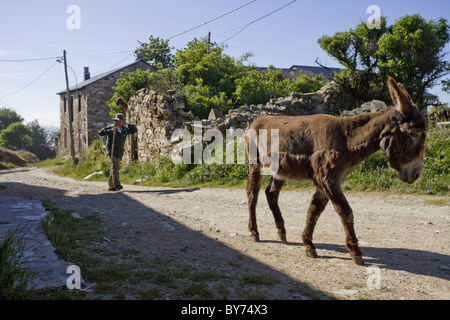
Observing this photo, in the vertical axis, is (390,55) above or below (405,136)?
above

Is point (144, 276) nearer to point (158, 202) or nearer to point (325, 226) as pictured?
point (325, 226)

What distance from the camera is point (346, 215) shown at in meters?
4.01

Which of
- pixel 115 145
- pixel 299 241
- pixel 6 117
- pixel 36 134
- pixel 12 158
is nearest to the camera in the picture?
pixel 299 241

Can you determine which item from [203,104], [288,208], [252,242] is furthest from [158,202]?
[203,104]

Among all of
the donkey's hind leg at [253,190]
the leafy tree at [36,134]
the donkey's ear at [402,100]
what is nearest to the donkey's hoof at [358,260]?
the donkey's hind leg at [253,190]

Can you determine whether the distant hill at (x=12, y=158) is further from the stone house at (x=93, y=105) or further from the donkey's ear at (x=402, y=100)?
the donkey's ear at (x=402, y=100)

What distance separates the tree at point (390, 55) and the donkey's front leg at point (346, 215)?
12006 mm

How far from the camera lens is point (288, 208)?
764cm

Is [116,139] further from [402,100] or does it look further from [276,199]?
[402,100]

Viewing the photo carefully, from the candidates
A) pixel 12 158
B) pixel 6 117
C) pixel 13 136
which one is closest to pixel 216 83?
pixel 12 158

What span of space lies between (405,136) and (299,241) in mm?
2198

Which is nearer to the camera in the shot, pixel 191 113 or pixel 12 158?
pixel 191 113

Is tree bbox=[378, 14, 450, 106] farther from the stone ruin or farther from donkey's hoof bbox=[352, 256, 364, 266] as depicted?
donkey's hoof bbox=[352, 256, 364, 266]
